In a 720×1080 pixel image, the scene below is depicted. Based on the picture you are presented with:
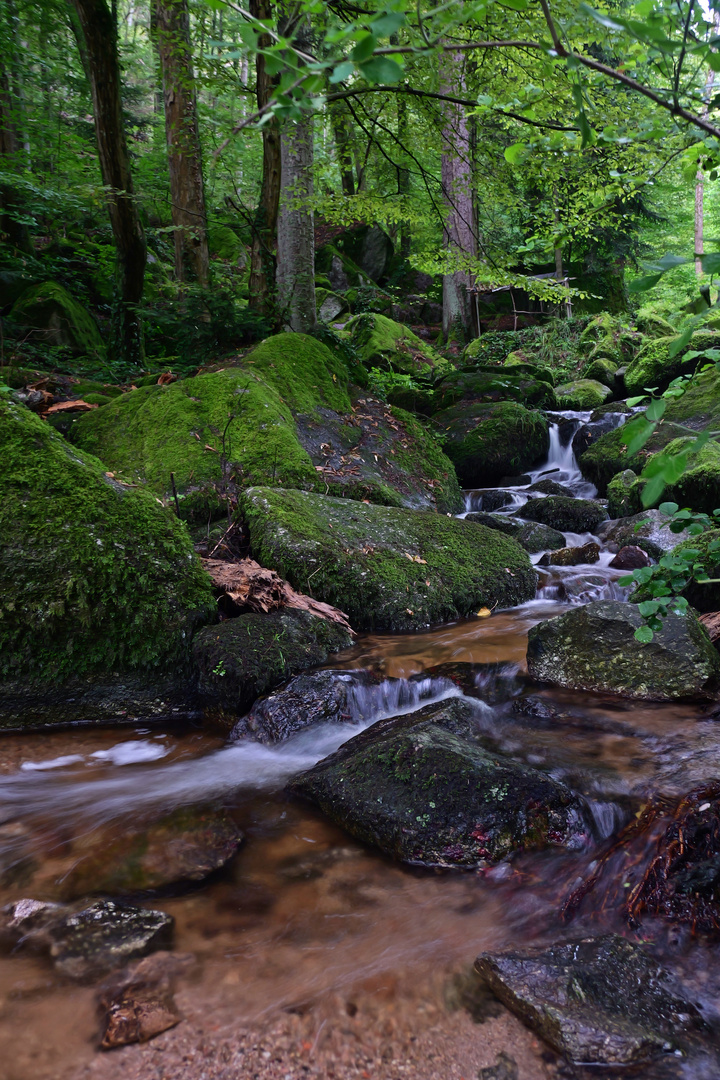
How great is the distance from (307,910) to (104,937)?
0.73 m

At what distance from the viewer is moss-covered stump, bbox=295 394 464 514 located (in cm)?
694

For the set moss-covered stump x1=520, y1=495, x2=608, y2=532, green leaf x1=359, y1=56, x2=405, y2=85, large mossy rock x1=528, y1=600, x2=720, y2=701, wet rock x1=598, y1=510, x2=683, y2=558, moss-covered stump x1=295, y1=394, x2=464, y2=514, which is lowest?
large mossy rock x1=528, y1=600, x2=720, y2=701

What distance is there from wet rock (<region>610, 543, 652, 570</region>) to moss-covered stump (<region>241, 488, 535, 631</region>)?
49.2 inches

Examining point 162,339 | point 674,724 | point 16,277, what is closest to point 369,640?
point 674,724

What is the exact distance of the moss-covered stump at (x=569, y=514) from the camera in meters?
8.42

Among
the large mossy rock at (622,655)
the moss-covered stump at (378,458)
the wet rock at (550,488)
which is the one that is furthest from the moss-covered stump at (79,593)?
the wet rock at (550,488)

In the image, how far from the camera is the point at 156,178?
13805 millimetres

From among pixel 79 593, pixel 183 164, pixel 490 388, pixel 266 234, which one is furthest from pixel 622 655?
pixel 183 164

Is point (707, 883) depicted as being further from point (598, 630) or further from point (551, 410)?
point (551, 410)

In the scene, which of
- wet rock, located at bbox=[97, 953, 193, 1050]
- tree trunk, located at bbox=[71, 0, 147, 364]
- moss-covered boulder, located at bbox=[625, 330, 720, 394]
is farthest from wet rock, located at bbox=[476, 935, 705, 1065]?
moss-covered boulder, located at bbox=[625, 330, 720, 394]

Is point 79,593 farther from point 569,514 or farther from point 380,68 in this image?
point 569,514

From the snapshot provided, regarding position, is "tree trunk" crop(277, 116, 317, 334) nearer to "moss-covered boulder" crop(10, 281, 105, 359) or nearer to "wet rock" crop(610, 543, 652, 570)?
"moss-covered boulder" crop(10, 281, 105, 359)

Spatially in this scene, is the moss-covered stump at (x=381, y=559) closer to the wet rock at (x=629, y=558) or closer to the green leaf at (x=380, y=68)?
the wet rock at (x=629, y=558)

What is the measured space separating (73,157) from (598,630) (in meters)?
12.3
